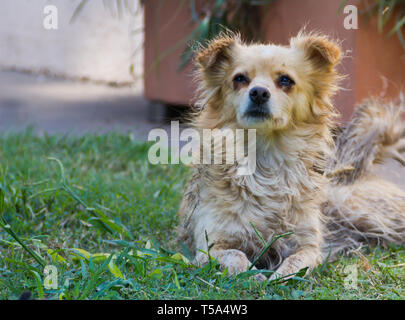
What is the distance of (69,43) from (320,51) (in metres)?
8.55

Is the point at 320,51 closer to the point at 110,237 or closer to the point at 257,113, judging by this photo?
the point at 257,113

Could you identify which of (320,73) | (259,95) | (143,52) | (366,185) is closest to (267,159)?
(259,95)

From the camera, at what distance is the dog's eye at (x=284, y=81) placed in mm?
2598

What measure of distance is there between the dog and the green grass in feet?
0.45

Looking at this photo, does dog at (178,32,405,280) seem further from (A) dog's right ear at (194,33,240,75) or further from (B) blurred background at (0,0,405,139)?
(B) blurred background at (0,0,405,139)

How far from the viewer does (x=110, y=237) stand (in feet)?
10.2

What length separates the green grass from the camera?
7.47 feet

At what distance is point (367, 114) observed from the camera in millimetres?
3488

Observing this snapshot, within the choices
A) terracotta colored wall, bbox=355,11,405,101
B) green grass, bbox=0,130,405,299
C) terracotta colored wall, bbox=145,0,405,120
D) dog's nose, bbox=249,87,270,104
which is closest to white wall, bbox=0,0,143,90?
terracotta colored wall, bbox=145,0,405,120

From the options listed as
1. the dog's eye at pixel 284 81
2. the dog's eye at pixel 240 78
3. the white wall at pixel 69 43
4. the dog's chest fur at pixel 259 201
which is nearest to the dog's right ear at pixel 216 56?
the dog's eye at pixel 240 78

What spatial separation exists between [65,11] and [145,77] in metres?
3.70
